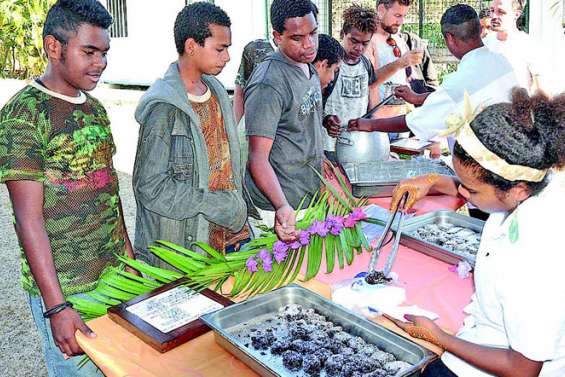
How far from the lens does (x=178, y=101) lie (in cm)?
211

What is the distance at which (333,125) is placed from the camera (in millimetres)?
3369

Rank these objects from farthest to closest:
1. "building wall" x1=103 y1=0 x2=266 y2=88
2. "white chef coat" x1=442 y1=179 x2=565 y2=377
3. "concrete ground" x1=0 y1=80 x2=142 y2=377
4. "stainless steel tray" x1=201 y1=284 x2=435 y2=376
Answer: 1. "building wall" x1=103 y1=0 x2=266 y2=88
2. "concrete ground" x1=0 y1=80 x2=142 y2=377
3. "stainless steel tray" x1=201 y1=284 x2=435 y2=376
4. "white chef coat" x1=442 y1=179 x2=565 y2=377

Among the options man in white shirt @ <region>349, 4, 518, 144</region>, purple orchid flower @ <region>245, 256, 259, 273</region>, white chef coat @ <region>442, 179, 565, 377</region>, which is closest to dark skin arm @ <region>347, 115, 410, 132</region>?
man in white shirt @ <region>349, 4, 518, 144</region>

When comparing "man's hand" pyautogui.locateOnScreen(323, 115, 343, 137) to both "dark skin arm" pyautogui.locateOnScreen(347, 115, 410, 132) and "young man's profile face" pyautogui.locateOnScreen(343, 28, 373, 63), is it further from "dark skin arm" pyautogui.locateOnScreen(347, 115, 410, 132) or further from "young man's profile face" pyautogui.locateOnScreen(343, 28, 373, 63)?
"young man's profile face" pyautogui.locateOnScreen(343, 28, 373, 63)

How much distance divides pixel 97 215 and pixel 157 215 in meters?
0.32

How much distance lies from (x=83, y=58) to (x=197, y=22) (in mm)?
507

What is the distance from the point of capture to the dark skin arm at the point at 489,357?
4.22ft

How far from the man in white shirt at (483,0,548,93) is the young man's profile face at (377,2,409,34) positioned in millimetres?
779

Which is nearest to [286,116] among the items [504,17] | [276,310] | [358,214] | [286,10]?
[286,10]

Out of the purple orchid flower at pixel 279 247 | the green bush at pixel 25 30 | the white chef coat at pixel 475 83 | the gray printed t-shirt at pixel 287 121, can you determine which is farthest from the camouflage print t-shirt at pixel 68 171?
the green bush at pixel 25 30

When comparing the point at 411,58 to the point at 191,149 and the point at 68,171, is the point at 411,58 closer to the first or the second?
the point at 191,149

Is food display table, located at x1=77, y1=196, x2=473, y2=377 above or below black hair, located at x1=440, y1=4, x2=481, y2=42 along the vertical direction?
below

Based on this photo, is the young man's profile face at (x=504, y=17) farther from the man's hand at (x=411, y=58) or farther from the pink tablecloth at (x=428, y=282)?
the pink tablecloth at (x=428, y=282)

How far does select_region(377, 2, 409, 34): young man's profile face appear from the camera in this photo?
490 centimetres
